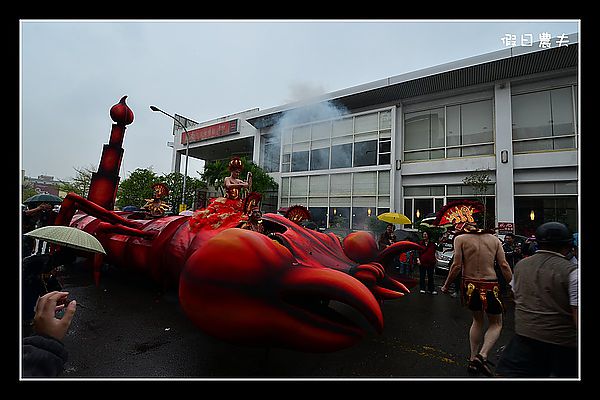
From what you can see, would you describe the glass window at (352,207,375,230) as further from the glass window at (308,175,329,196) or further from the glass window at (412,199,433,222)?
the glass window at (412,199,433,222)

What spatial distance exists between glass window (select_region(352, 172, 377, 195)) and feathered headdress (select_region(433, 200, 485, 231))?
452 inches

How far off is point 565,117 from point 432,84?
503 cm

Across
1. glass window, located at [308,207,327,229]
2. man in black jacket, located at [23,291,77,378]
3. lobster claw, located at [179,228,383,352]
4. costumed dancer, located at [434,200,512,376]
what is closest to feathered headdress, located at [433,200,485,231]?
costumed dancer, located at [434,200,512,376]

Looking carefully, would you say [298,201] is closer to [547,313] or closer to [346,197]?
[346,197]

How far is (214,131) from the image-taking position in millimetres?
24734

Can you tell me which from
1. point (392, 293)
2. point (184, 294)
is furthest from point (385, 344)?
point (184, 294)

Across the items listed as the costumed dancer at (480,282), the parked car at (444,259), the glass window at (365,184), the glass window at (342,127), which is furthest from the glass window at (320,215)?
the costumed dancer at (480,282)

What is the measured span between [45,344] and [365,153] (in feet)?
50.8

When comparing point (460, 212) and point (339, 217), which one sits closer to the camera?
point (460, 212)

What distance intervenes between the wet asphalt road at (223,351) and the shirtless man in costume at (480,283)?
0.87 feet

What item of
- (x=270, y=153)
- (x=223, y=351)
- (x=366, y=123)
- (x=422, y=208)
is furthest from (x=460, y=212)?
(x=270, y=153)

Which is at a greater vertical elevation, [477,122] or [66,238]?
[477,122]

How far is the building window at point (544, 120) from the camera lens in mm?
11562

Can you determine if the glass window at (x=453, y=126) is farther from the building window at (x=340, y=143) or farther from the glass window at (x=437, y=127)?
the building window at (x=340, y=143)
